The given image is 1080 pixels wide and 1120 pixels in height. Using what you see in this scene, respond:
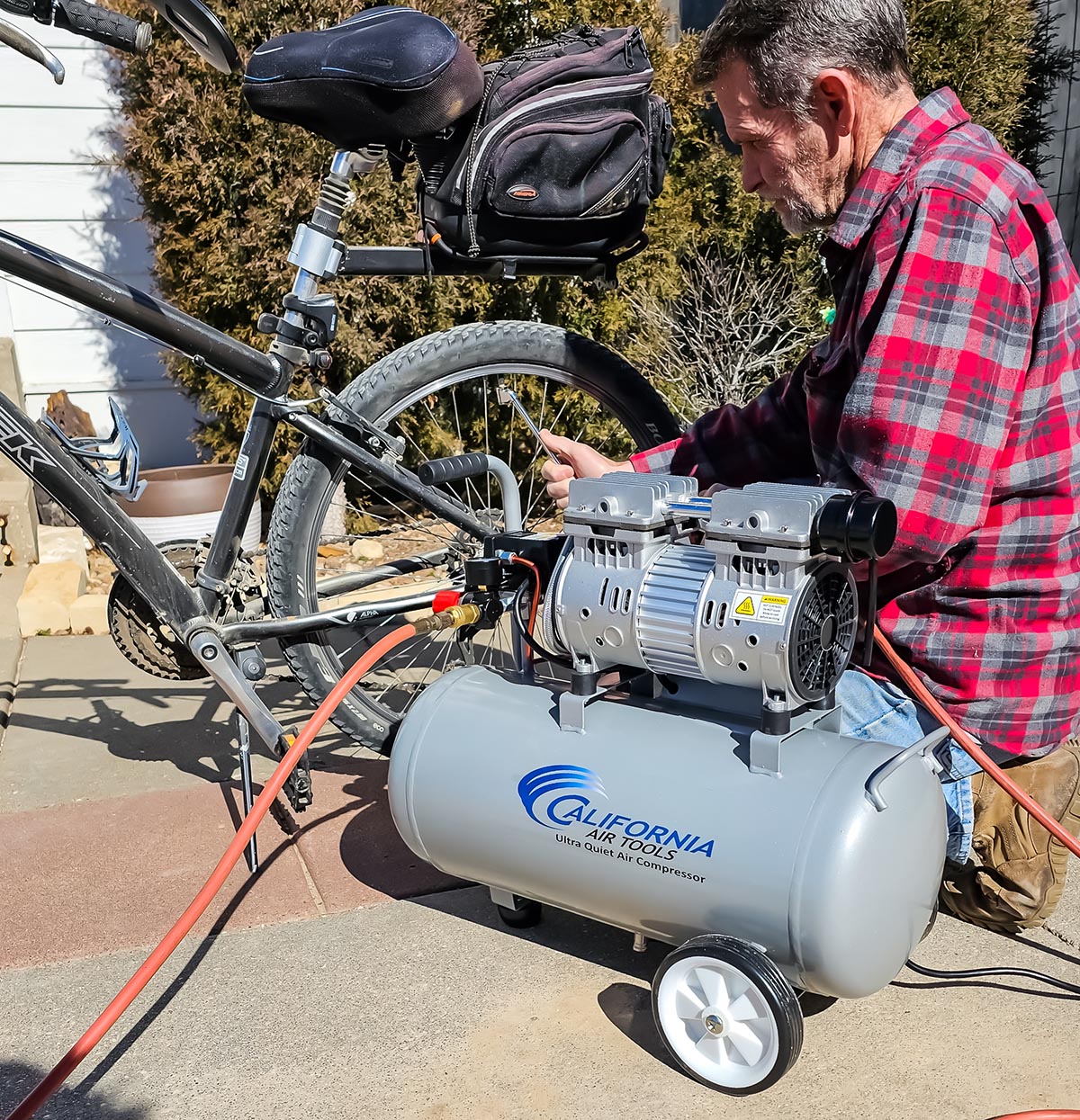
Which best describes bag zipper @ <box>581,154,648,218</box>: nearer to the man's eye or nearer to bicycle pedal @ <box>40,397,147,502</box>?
bicycle pedal @ <box>40,397,147,502</box>

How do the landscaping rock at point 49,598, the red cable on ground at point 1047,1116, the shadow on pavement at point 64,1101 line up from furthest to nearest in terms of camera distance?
the landscaping rock at point 49,598 → the shadow on pavement at point 64,1101 → the red cable on ground at point 1047,1116

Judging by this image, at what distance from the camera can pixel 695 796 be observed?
5.06 ft

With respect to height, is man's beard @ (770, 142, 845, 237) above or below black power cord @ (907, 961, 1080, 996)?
above

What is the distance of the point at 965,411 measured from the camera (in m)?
1.58

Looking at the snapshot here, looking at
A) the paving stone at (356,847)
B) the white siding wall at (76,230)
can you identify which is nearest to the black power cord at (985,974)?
the paving stone at (356,847)

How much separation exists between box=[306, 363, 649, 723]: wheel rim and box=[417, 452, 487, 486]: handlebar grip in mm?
331

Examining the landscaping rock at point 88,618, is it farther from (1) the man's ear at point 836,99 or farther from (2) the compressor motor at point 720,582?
(1) the man's ear at point 836,99

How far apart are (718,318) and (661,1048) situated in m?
3.44

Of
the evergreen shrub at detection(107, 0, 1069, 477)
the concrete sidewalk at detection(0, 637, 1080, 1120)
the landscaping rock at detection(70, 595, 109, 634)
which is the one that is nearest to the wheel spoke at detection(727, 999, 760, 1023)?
the concrete sidewalk at detection(0, 637, 1080, 1120)

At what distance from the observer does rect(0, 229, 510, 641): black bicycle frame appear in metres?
2.07

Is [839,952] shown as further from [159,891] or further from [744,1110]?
[159,891]

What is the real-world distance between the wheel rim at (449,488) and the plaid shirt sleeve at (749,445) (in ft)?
1.28

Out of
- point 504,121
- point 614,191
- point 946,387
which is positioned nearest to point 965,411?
point 946,387

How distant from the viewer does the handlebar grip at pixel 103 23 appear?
6.29 feet
